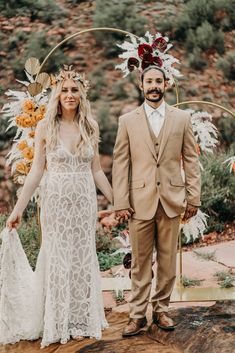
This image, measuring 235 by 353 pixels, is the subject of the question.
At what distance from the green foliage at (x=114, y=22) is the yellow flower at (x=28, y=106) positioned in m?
8.36

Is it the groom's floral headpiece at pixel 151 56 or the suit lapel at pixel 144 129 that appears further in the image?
the groom's floral headpiece at pixel 151 56

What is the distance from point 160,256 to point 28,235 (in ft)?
11.5

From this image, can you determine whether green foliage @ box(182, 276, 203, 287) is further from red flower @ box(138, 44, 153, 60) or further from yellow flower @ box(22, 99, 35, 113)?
red flower @ box(138, 44, 153, 60)

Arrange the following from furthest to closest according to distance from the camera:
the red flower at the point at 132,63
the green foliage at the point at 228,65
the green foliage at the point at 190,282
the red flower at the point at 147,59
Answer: the green foliage at the point at 228,65 → the green foliage at the point at 190,282 → the red flower at the point at 132,63 → the red flower at the point at 147,59

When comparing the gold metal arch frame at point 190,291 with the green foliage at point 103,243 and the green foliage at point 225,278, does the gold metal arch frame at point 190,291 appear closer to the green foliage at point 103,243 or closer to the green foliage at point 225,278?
the green foliage at point 225,278

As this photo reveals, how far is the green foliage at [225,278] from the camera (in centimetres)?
572

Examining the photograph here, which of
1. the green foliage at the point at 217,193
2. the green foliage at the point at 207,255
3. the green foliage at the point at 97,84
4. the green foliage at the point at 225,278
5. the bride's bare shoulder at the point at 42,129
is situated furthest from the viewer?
the green foliage at the point at 97,84

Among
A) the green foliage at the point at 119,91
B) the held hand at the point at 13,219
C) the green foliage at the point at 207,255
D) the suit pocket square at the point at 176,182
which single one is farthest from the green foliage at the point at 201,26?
the held hand at the point at 13,219

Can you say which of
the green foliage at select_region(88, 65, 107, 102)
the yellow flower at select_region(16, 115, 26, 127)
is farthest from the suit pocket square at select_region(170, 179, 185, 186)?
the green foliage at select_region(88, 65, 107, 102)

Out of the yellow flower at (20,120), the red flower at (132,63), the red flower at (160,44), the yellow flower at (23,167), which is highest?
the red flower at (160,44)

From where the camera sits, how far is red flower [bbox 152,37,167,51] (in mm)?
4836

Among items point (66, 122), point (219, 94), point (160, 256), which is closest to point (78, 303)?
point (160, 256)

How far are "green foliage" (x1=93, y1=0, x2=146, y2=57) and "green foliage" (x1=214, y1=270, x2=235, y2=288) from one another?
801cm

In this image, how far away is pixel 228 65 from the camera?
12891 millimetres
